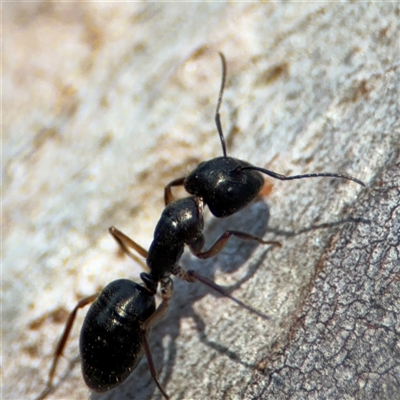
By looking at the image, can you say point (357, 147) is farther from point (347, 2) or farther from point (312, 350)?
point (312, 350)

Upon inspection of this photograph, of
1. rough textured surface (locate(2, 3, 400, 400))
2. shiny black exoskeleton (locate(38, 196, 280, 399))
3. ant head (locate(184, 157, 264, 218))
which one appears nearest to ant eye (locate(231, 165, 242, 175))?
ant head (locate(184, 157, 264, 218))

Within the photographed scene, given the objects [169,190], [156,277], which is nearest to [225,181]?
[169,190]

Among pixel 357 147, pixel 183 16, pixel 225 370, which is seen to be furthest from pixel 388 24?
pixel 225 370

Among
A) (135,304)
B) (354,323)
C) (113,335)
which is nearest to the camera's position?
(354,323)

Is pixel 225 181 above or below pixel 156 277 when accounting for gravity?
above

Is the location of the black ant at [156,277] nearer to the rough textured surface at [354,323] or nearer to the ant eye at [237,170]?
the ant eye at [237,170]

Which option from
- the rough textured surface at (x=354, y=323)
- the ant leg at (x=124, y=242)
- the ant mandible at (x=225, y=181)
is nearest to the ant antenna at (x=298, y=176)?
the ant mandible at (x=225, y=181)

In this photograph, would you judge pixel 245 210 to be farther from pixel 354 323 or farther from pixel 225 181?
pixel 354 323
